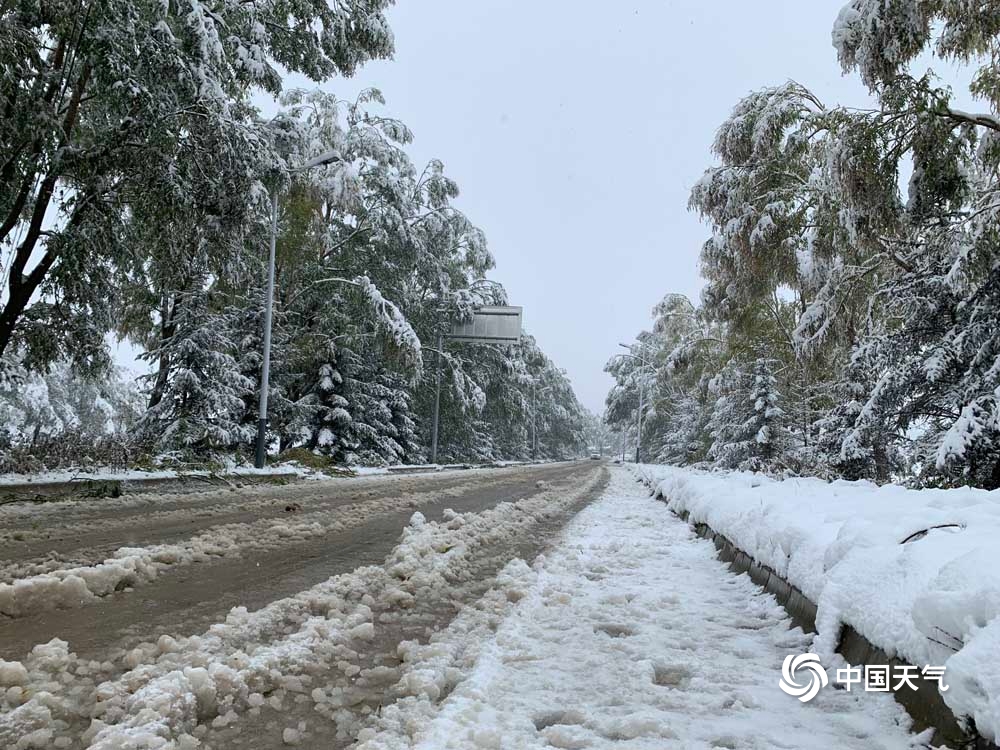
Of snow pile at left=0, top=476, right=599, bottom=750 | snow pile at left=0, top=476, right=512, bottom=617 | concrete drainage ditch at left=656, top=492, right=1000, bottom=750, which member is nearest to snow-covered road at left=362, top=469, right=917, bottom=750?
concrete drainage ditch at left=656, top=492, right=1000, bottom=750

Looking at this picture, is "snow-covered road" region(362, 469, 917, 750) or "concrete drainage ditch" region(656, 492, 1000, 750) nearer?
"concrete drainage ditch" region(656, 492, 1000, 750)

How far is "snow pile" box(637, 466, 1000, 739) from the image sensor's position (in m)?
1.76

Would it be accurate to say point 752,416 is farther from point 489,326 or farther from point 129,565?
point 129,565

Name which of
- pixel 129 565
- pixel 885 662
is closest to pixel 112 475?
pixel 129 565

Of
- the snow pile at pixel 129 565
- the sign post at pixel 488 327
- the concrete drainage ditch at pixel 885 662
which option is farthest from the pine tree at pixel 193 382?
the concrete drainage ditch at pixel 885 662

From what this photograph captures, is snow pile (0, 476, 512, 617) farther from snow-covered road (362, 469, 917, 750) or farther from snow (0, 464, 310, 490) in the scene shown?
snow (0, 464, 310, 490)

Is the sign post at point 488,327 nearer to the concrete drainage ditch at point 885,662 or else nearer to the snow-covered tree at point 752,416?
the snow-covered tree at point 752,416

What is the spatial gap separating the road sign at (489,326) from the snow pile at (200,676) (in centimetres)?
2713

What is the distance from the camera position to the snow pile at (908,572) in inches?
69.2

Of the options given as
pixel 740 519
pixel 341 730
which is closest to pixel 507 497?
pixel 740 519

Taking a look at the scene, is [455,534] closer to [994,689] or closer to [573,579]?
[573,579]

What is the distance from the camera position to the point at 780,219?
48.2 ft

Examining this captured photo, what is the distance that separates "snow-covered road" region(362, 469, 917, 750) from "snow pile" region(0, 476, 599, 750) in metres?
0.40

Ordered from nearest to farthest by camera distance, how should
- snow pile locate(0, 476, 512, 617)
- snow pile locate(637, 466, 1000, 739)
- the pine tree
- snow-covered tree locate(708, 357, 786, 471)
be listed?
snow pile locate(637, 466, 1000, 739)
snow pile locate(0, 476, 512, 617)
the pine tree
snow-covered tree locate(708, 357, 786, 471)
